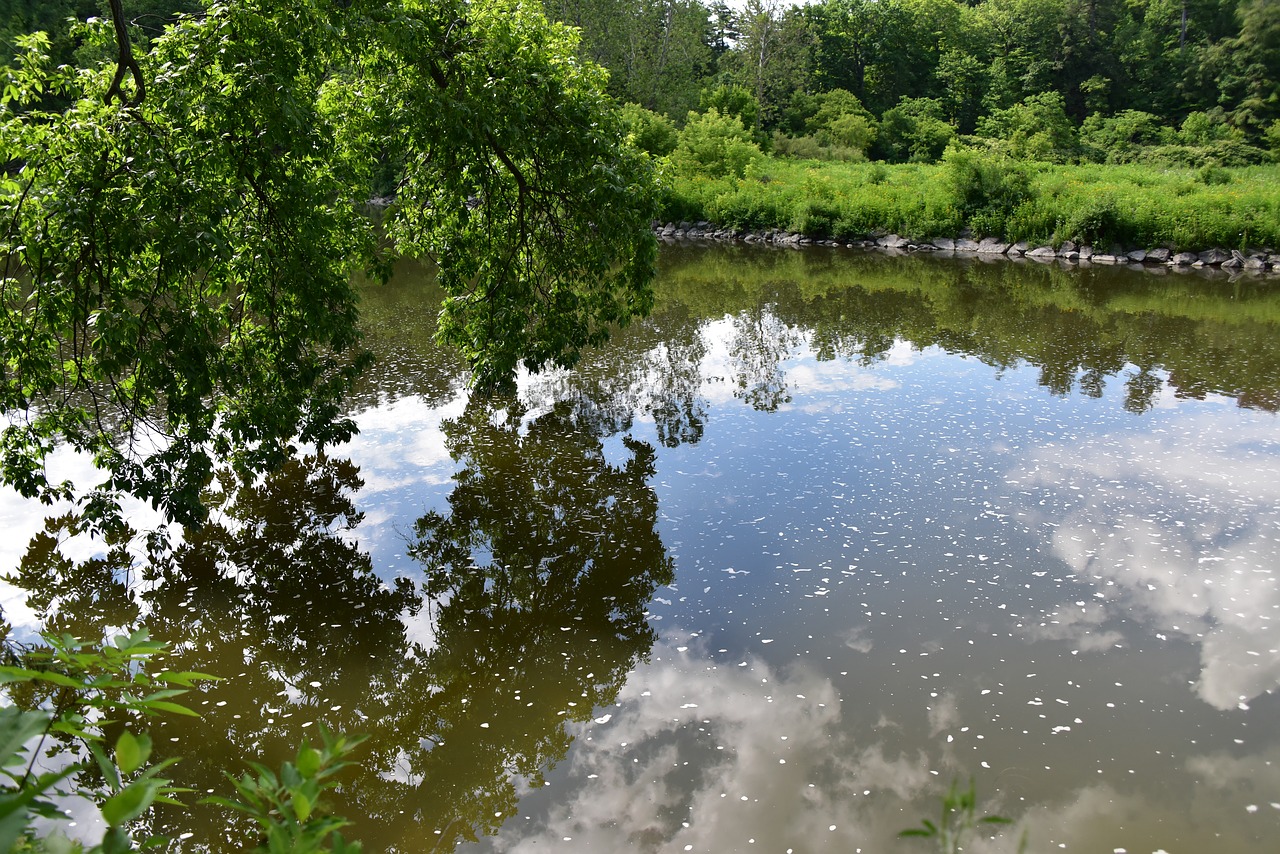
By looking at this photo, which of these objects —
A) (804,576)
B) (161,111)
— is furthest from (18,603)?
(804,576)

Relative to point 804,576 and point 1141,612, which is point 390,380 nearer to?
point 804,576

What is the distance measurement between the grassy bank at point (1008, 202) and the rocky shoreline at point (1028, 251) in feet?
0.87

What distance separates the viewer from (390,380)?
13734 mm

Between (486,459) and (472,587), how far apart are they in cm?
301

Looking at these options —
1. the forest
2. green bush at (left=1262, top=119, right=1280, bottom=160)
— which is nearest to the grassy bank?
green bush at (left=1262, top=119, right=1280, bottom=160)

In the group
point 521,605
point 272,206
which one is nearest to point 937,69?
point 272,206

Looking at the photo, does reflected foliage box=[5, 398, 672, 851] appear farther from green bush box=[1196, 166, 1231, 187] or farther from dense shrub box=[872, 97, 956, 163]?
dense shrub box=[872, 97, 956, 163]

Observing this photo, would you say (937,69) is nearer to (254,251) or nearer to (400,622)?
(254,251)

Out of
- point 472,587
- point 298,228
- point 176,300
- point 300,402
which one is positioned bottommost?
point 472,587

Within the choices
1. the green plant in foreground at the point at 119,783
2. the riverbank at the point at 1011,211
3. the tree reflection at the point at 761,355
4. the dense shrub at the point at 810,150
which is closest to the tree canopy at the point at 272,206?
the tree reflection at the point at 761,355

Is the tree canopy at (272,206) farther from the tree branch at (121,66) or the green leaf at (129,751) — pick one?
the green leaf at (129,751)

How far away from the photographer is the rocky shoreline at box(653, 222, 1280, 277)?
72.9 feet

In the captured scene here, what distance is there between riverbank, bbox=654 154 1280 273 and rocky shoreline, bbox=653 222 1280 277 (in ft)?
0.11

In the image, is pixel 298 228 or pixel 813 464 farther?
pixel 813 464
